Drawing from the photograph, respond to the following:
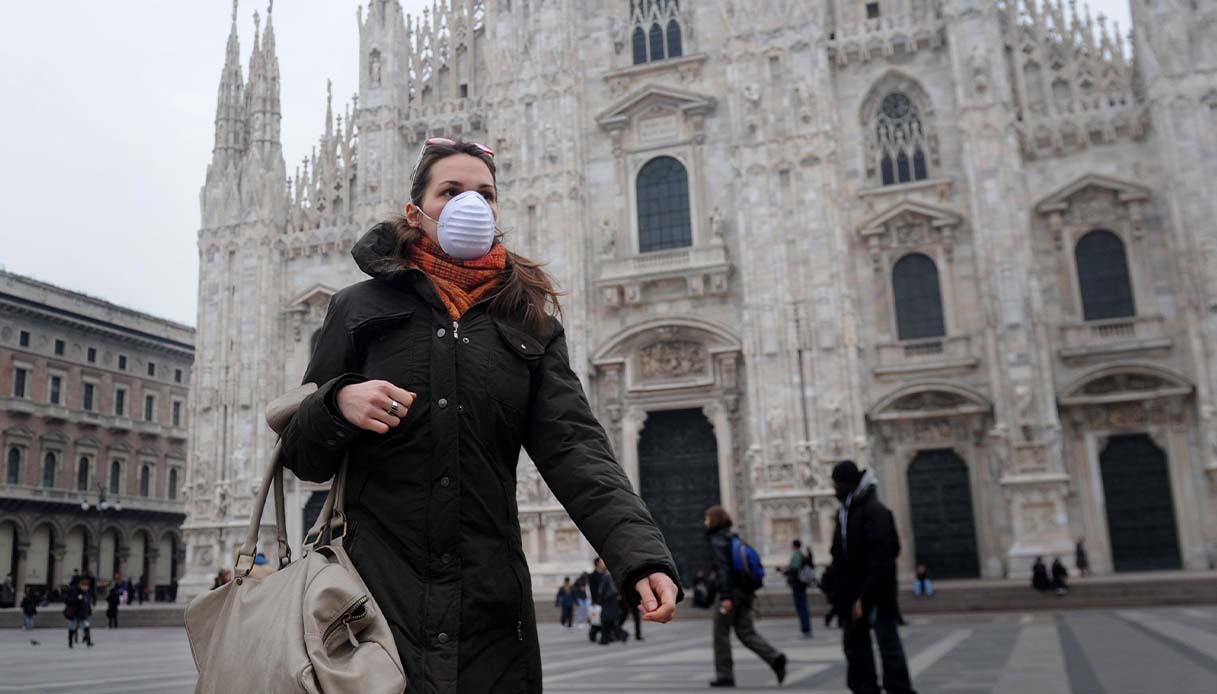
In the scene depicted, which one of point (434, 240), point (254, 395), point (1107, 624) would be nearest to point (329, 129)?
point (254, 395)

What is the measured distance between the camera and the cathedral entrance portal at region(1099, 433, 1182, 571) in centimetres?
2114

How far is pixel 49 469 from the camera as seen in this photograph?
4078 cm

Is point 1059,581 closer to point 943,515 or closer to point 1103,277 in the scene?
point 943,515

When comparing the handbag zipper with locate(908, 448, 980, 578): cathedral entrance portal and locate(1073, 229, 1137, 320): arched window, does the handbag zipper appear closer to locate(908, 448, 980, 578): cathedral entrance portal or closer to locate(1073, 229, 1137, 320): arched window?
locate(908, 448, 980, 578): cathedral entrance portal

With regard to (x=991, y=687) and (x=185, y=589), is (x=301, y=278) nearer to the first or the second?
(x=185, y=589)

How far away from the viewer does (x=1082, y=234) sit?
74.7ft

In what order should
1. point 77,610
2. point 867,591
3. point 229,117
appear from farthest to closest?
point 229,117, point 77,610, point 867,591

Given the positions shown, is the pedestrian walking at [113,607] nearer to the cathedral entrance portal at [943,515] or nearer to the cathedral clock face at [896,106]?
the cathedral entrance portal at [943,515]

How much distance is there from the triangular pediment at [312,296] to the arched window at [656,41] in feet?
34.5

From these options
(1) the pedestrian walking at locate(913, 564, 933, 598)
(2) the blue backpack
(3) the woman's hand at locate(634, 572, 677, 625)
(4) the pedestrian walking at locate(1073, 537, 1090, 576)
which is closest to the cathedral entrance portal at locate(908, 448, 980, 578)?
(4) the pedestrian walking at locate(1073, 537, 1090, 576)

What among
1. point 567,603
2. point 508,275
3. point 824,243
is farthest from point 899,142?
point 508,275

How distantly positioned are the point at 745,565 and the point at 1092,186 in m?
17.3

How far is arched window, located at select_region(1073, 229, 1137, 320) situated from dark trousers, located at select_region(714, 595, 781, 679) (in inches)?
652

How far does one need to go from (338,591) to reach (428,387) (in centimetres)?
53
